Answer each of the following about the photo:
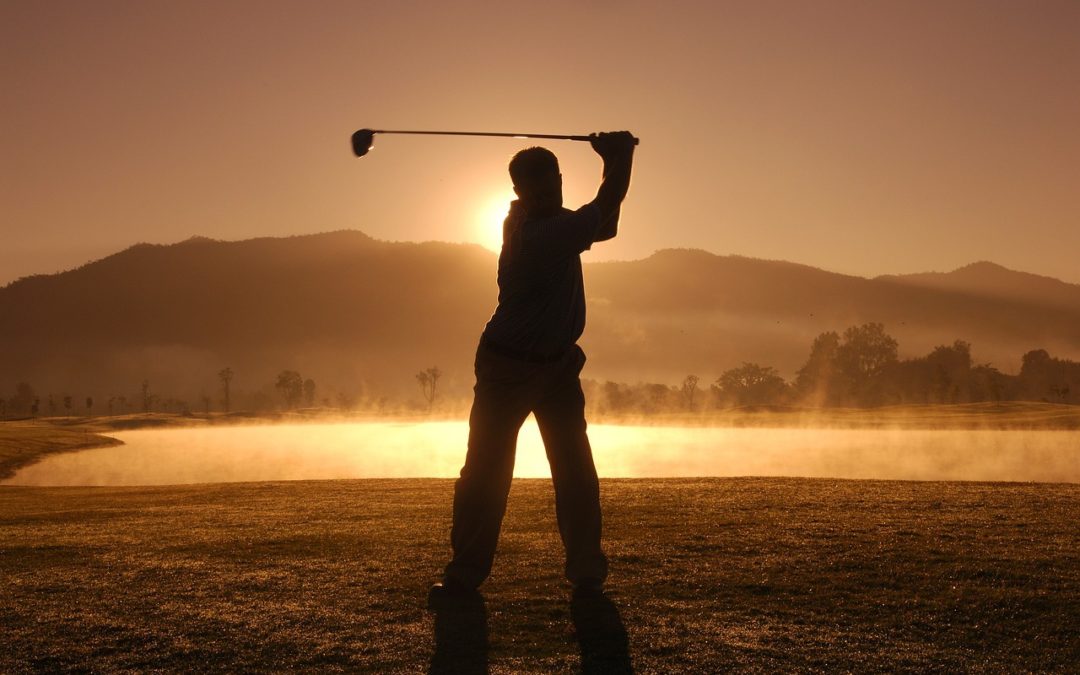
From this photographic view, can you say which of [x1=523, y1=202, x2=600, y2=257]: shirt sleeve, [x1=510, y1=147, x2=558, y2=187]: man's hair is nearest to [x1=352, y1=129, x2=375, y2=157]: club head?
[x1=510, y1=147, x2=558, y2=187]: man's hair

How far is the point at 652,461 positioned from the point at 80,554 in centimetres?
5459

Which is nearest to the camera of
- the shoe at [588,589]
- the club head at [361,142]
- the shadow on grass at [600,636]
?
the shadow on grass at [600,636]

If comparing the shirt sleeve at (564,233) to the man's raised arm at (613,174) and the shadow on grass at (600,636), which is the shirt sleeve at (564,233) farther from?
the shadow on grass at (600,636)

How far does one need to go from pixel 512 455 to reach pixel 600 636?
169 cm

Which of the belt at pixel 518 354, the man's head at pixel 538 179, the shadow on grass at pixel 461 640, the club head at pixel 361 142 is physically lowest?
the shadow on grass at pixel 461 640

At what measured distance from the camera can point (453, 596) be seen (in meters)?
5.91

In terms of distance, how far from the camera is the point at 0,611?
225 inches

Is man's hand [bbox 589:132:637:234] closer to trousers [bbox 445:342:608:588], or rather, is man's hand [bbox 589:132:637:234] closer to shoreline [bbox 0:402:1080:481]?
trousers [bbox 445:342:608:588]

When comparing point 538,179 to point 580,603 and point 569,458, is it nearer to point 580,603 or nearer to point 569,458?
point 569,458

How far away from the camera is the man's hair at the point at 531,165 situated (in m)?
6.25

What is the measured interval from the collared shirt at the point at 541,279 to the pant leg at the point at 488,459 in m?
0.22

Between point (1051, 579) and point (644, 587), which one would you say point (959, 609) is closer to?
point (1051, 579)

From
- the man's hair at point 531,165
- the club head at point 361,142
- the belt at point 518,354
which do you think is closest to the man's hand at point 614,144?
the man's hair at point 531,165

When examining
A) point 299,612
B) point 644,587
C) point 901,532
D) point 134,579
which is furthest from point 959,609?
point 134,579
